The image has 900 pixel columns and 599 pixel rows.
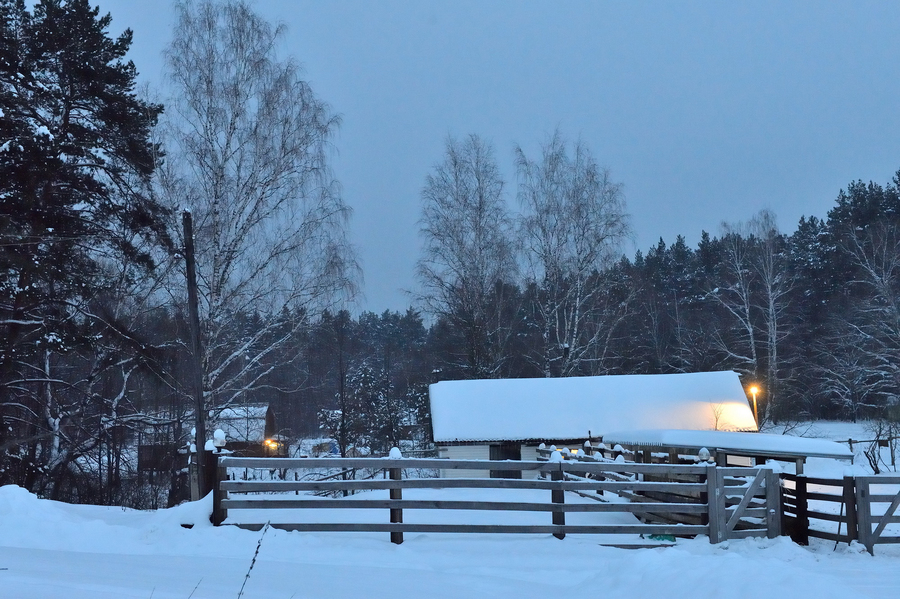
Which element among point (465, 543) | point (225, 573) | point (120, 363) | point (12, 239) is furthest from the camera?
point (120, 363)

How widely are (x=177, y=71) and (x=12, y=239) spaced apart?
255 inches

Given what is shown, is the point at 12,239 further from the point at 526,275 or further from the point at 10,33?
the point at 526,275

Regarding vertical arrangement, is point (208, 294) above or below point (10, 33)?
below

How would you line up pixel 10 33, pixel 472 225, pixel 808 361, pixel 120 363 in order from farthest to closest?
pixel 808 361
pixel 472 225
pixel 120 363
pixel 10 33

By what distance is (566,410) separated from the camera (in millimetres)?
24016

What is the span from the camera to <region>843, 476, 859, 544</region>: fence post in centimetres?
881

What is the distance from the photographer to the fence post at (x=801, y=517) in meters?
9.26

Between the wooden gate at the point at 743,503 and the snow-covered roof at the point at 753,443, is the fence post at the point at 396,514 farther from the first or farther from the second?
the snow-covered roof at the point at 753,443

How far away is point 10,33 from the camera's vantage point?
1519 cm

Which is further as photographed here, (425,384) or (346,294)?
(425,384)

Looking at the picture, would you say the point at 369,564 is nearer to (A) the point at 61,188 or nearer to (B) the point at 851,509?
(B) the point at 851,509

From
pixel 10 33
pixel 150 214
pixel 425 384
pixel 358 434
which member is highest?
pixel 10 33

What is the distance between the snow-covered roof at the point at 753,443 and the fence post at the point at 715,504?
3946 mm

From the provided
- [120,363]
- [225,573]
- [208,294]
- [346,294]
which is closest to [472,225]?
[346,294]
